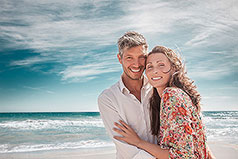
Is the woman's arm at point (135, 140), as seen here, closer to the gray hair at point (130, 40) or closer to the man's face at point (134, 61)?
the man's face at point (134, 61)

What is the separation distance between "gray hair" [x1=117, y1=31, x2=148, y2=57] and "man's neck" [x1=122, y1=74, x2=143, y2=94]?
349mm

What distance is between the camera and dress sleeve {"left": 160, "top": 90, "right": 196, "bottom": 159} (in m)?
2.02

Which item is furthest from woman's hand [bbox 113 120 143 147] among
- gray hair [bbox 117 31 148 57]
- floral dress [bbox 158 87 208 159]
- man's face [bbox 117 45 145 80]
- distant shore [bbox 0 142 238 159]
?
distant shore [bbox 0 142 238 159]

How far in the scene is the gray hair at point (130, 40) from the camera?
9.10ft

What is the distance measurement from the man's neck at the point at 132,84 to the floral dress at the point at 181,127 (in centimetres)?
86

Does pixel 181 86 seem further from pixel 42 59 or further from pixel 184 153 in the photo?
pixel 42 59

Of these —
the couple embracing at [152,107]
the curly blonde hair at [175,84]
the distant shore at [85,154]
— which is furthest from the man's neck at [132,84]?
the distant shore at [85,154]

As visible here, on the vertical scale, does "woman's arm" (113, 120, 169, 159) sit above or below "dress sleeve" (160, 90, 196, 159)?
below

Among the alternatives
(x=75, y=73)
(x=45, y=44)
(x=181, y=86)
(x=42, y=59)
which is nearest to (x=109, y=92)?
(x=181, y=86)

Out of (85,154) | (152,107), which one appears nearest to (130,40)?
(152,107)

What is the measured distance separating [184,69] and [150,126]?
0.81 m

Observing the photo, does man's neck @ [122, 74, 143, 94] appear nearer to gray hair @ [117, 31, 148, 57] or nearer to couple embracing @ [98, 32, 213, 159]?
couple embracing @ [98, 32, 213, 159]

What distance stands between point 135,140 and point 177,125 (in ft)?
2.28

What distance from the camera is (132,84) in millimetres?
3020
